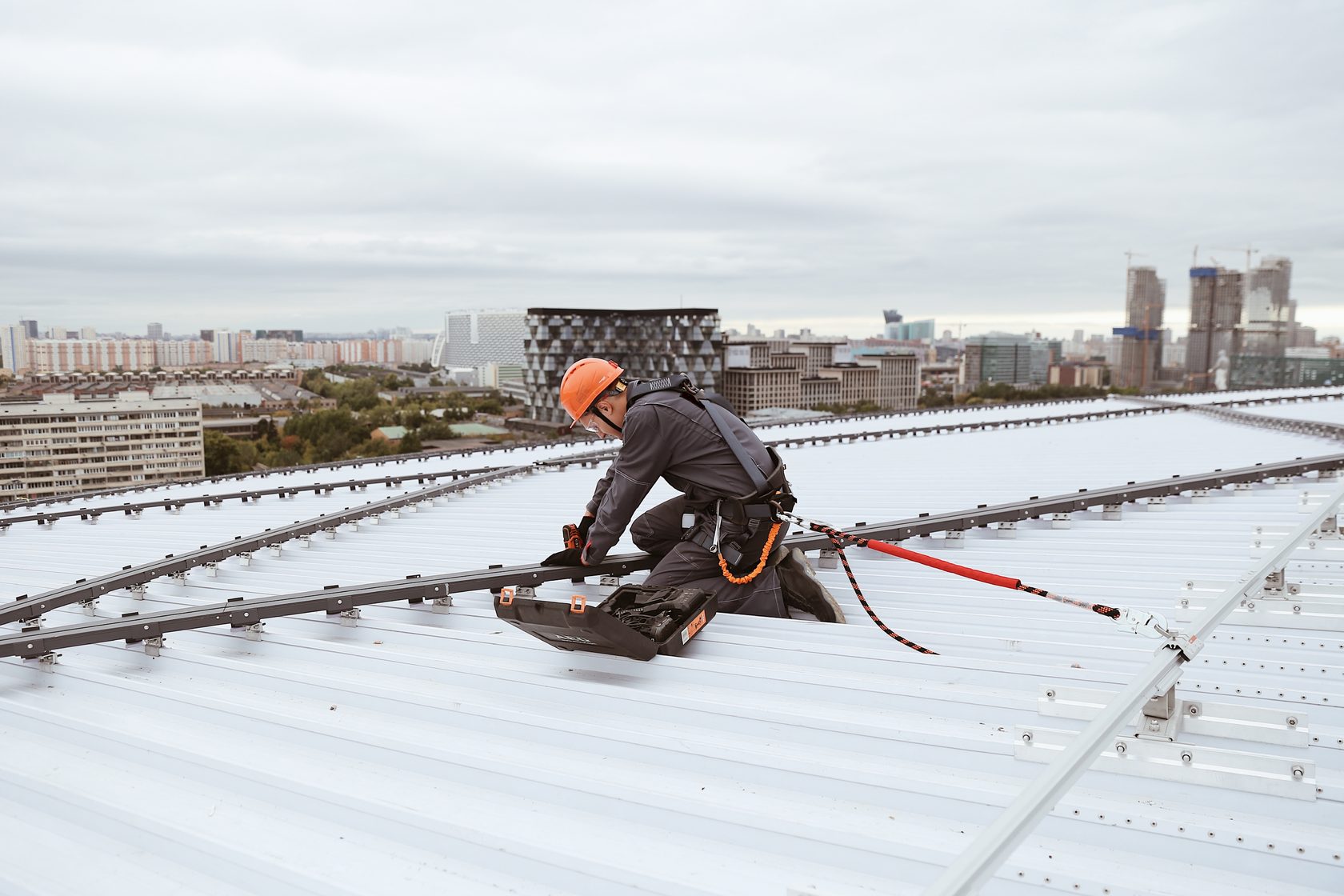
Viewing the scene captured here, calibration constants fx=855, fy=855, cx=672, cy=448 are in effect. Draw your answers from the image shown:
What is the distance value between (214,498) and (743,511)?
7203 millimetres

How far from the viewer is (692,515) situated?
4.03m

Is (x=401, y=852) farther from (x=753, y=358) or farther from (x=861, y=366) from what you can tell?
(x=861, y=366)

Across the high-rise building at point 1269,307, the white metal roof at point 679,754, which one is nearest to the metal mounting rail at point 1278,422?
the white metal roof at point 679,754

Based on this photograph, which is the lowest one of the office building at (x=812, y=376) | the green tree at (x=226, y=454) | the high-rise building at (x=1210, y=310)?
the green tree at (x=226, y=454)

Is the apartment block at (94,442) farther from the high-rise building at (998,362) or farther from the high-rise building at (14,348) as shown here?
the high-rise building at (998,362)

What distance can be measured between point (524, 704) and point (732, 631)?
101cm

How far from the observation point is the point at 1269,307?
118 meters

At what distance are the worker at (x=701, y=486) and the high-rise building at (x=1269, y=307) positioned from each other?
415 ft

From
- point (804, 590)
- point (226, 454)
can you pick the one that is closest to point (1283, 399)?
point (804, 590)

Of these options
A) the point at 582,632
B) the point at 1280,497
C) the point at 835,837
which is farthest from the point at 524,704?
the point at 1280,497

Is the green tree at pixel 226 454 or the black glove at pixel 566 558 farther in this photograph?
the green tree at pixel 226 454

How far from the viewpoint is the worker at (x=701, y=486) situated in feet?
12.3

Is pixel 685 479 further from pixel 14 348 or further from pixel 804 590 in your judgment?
pixel 14 348

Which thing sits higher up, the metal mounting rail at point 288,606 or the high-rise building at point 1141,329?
the high-rise building at point 1141,329
